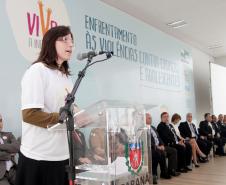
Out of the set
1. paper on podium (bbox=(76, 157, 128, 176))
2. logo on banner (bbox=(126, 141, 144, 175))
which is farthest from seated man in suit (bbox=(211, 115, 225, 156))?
paper on podium (bbox=(76, 157, 128, 176))

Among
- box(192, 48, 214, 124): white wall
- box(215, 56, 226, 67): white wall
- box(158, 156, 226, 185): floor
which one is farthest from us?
box(215, 56, 226, 67): white wall

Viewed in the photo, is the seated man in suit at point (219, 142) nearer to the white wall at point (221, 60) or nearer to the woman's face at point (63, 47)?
the white wall at point (221, 60)

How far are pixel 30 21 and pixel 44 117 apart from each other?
2.96 m

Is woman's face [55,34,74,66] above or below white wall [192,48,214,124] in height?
below

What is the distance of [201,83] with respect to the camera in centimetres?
966

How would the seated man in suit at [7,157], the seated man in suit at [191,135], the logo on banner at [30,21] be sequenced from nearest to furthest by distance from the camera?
the seated man in suit at [7,157] < the logo on banner at [30,21] < the seated man in suit at [191,135]

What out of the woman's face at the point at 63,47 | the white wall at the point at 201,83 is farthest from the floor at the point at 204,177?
the woman's face at the point at 63,47

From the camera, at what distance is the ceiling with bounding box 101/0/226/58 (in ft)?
19.2

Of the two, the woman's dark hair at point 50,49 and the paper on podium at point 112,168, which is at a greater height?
the woman's dark hair at point 50,49

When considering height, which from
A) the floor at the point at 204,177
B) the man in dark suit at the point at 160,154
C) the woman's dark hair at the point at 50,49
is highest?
the woman's dark hair at the point at 50,49

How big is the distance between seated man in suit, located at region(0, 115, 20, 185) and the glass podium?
2.00 metres

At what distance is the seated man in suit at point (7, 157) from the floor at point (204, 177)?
2593mm

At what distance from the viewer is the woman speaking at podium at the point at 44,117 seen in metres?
1.28

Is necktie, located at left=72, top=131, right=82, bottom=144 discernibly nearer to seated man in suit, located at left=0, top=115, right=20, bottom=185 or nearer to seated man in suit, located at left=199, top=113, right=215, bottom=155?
seated man in suit, located at left=0, top=115, right=20, bottom=185
